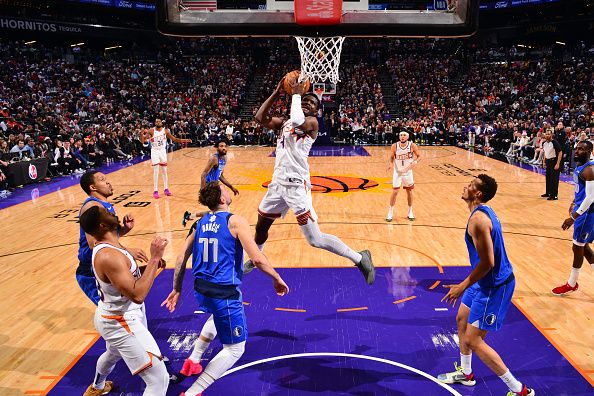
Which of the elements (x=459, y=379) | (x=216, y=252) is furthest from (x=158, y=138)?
(x=459, y=379)

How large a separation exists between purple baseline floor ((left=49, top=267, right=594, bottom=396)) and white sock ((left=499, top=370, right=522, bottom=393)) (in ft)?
0.96

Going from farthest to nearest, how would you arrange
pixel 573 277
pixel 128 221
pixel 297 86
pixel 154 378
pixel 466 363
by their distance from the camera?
pixel 573 277, pixel 297 86, pixel 466 363, pixel 128 221, pixel 154 378

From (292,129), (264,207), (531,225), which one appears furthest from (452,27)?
(531,225)

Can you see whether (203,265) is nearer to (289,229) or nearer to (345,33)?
(345,33)

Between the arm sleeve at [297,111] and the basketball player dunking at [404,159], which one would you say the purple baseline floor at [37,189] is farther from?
the arm sleeve at [297,111]

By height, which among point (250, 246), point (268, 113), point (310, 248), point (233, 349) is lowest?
point (310, 248)

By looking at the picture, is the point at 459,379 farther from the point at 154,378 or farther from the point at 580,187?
the point at 580,187

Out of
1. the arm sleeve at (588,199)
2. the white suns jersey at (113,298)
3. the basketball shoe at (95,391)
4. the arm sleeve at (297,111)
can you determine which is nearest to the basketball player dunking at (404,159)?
the arm sleeve at (588,199)

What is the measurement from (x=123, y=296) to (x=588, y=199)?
5.10m

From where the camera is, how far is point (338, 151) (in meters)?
24.8

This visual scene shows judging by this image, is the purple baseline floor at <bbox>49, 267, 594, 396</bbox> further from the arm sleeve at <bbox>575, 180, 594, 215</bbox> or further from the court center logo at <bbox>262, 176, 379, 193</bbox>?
the court center logo at <bbox>262, 176, 379, 193</bbox>

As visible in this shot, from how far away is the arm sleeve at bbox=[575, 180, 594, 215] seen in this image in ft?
18.7

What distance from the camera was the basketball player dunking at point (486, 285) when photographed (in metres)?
3.79

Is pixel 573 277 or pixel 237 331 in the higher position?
pixel 237 331
